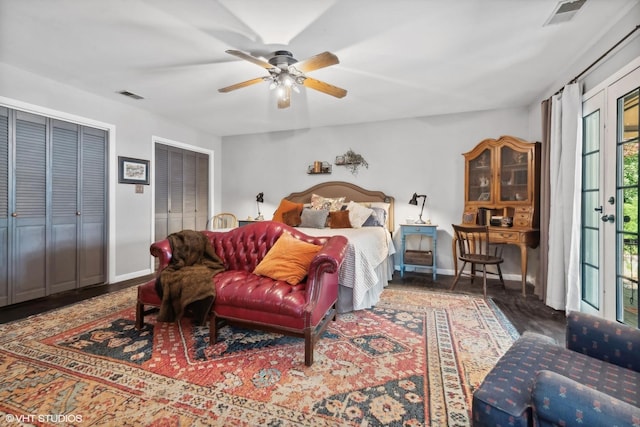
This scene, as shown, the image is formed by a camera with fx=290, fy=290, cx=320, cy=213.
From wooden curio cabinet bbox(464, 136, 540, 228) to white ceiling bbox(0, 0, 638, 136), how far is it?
25.9 inches

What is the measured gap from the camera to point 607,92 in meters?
2.39

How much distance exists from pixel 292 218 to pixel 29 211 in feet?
9.92

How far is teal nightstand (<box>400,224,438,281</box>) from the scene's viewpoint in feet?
13.7

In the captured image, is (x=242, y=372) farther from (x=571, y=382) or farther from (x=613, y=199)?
(x=613, y=199)

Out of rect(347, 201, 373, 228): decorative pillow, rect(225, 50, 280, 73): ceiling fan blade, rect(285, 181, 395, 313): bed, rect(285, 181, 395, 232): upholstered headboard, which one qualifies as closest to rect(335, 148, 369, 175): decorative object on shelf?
rect(285, 181, 395, 232): upholstered headboard

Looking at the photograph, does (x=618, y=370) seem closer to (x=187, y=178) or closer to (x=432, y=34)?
(x=432, y=34)

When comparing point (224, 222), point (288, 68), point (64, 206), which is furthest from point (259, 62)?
point (224, 222)

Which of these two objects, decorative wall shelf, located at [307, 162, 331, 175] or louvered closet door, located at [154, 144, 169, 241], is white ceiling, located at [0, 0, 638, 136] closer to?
louvered closet door, located at [154, 144, 169, 241]

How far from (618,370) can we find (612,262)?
1.69 meters

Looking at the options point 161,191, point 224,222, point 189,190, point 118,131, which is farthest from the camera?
point 224,222

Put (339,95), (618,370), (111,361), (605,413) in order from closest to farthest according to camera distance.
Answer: (605,413)
(618,370)
(111,361)
(339,95)

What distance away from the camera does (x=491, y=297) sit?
3.33m

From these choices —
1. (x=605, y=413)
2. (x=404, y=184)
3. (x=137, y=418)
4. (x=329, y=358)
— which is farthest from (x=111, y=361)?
(x=404, y=184)

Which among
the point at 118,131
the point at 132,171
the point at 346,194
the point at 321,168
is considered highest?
the point at 118,131
